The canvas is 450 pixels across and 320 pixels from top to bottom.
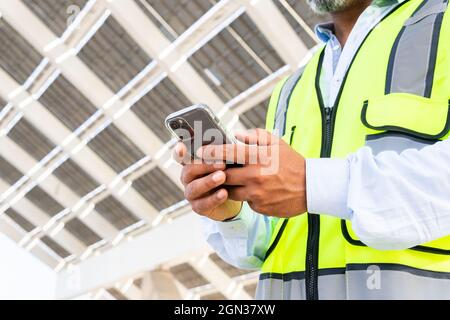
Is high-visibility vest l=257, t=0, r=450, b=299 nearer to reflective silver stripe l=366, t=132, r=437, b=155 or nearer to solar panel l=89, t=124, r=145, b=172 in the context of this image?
reflective silver stripe l=366, t=132, r=437, b=155

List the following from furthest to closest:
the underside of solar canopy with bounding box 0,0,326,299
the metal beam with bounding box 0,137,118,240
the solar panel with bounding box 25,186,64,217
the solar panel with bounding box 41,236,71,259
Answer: the solar panel with bounding box 41,236,71,259 < the solar panel with bounding box 25,186,64,217 < the metal beam with bounding box 0,137,118,240 < the underside of solar canopy with bounding box 0,0,326,299

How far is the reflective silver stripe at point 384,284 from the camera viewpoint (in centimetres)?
125

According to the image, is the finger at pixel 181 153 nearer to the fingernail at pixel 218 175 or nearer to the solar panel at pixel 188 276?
the fingernail at pixel 218 175

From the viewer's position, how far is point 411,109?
1359mm

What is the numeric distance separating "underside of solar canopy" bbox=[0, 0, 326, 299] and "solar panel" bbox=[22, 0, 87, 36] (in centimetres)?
2

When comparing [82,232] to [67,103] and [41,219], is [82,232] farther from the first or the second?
[67,103]

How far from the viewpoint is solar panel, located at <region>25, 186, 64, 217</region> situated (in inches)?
663

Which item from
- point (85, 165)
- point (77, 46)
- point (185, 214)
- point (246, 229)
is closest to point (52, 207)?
point (85, 165)

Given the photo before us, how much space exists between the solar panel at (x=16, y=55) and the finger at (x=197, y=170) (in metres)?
11.2

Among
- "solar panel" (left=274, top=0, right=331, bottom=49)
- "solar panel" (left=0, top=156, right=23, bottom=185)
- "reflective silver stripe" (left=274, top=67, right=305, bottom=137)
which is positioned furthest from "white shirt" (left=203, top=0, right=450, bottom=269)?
"solar panel" (left=0, top=156, right=23, bottom=185)

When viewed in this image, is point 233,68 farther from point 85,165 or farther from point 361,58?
point 361,58

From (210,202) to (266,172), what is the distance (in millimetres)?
165

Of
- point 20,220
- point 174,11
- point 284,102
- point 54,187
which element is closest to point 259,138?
point 284,102
